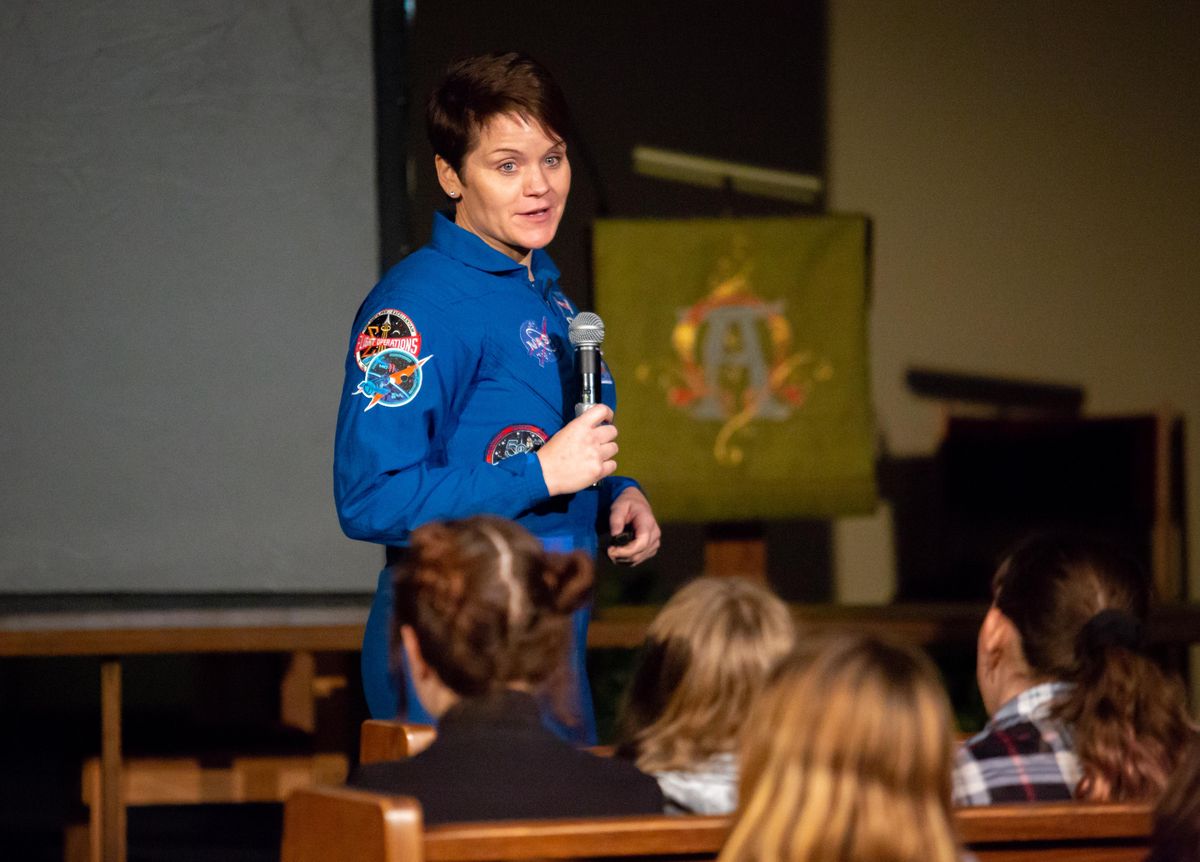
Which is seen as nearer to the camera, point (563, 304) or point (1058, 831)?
point (1058, 831)

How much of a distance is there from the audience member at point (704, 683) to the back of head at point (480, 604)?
0.19 m

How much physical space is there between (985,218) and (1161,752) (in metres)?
4.87

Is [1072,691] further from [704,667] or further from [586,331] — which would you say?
[586,331]

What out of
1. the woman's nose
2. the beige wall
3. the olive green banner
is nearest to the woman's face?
the woman's nose

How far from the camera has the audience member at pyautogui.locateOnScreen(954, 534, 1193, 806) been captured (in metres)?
1.88

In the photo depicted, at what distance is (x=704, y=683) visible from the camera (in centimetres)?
176

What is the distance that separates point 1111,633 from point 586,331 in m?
0.75

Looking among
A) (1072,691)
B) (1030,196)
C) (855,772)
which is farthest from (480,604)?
(1030,196)

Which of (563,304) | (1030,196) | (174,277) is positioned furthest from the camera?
(1030,196)

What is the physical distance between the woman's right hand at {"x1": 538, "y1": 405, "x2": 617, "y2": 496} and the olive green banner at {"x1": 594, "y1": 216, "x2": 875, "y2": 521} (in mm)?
2720

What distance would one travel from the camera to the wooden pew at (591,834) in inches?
52.9

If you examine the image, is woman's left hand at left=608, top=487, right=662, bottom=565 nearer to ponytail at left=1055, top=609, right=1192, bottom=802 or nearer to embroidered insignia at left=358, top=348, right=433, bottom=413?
embroidered insignia at left=358, top=348, right=433, bottom=413

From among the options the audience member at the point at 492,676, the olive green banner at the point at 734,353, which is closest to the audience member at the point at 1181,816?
the audience member at the point at 492,676

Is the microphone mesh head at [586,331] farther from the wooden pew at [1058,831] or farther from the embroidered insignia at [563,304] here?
the wooden pew at [1058,831]
